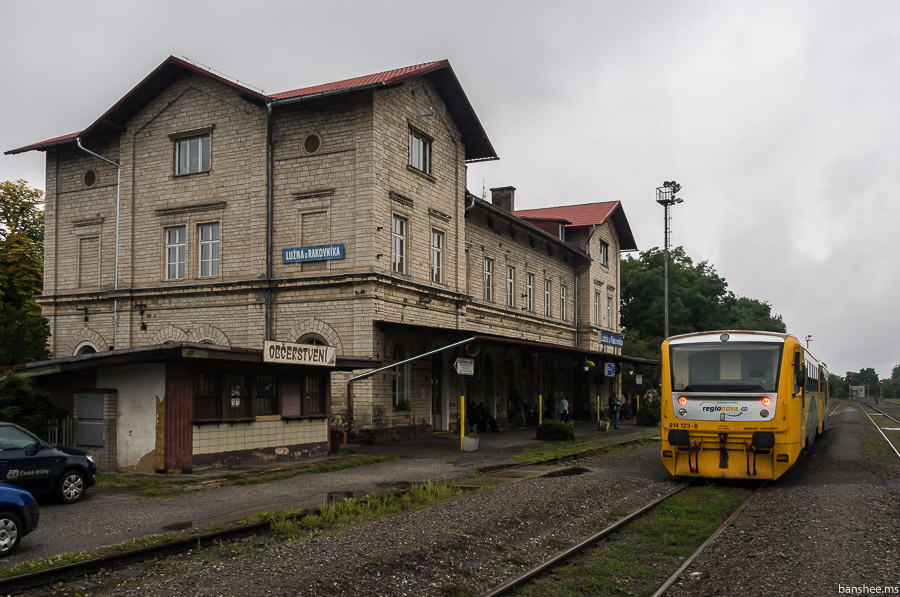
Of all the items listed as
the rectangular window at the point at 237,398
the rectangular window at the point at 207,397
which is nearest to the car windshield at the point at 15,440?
the rectangular window at the point at 207,397

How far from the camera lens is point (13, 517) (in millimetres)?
8891

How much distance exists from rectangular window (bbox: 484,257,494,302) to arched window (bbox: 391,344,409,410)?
8944 millimetres

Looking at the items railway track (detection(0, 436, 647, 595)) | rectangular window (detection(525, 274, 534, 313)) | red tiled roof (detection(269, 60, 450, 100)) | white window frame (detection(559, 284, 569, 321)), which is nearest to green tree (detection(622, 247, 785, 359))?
white window frame (detection(559, 284, 569, 321))

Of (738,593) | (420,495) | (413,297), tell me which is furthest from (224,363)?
(738,593)

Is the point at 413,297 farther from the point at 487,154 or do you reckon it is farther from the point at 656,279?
the point at 656,279

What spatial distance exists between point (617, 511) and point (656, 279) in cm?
5397

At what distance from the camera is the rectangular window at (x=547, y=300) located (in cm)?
3959

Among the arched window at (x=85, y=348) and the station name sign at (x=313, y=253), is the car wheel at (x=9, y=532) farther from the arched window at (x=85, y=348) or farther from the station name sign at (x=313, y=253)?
the arched window at (x=85, y=348)

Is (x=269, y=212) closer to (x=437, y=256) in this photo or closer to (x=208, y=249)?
(x=208, y=249)

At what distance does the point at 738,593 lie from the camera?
23.8 ft

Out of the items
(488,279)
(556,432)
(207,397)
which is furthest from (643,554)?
(488,279)

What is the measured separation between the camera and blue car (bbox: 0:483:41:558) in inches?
346

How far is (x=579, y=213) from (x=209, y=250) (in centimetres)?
2473

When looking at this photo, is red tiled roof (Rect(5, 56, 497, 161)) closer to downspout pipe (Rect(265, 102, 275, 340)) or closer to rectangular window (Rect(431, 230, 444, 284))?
downspout pipe (Rect(265, 102, 275, 340))
